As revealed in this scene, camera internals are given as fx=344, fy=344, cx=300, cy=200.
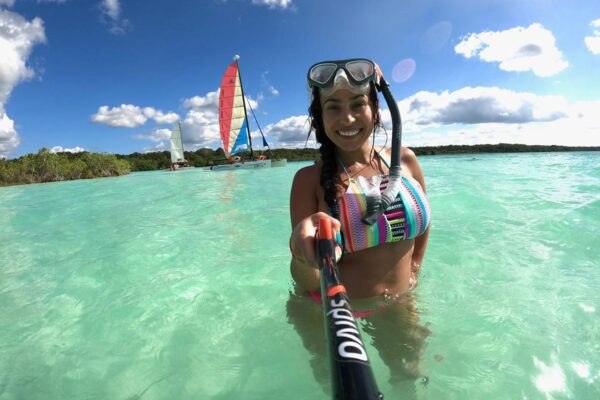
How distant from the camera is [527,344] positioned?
2.28 metres

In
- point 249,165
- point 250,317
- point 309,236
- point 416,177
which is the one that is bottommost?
point 250,317

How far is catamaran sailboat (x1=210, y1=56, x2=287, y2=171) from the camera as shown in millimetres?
37688

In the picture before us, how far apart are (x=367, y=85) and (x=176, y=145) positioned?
209 feet

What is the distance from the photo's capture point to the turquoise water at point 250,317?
2.09 m

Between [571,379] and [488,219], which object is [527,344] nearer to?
[571,379]

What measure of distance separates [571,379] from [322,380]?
4.58 feet

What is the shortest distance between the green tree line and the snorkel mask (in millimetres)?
47533

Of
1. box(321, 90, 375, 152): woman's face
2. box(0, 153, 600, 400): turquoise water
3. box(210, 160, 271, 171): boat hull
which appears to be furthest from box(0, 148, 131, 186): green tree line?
box(321, 90, 375, 152): woman's face

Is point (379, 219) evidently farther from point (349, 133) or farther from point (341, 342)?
point (341, 342)

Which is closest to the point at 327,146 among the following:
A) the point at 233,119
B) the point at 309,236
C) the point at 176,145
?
the point at 309,236

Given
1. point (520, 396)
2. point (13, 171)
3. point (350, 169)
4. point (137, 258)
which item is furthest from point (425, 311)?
point (13, 171)

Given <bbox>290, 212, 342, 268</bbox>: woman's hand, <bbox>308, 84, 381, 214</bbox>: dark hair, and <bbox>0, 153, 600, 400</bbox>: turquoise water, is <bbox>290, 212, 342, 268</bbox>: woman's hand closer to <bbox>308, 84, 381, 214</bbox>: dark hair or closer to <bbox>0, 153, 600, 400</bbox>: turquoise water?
<bbox>308, 84, 381, 214</bbox>: dark hair

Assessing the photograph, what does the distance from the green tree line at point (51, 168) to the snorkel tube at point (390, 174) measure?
4773cm

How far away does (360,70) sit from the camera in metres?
1.87
